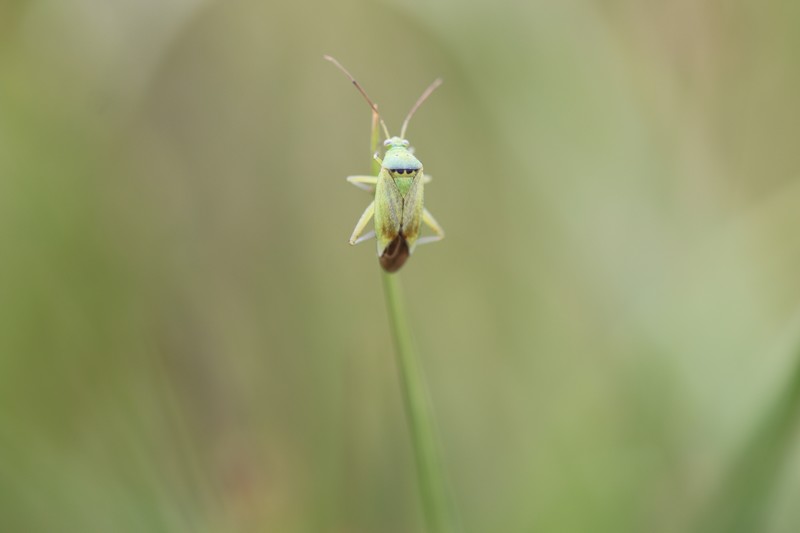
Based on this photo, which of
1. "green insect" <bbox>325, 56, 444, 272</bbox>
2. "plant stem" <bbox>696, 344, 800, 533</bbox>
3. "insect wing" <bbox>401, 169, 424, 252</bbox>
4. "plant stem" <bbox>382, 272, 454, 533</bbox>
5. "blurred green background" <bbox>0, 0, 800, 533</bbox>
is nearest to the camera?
"plant stem" <bbox>382, 272, 454, 533</bbox>

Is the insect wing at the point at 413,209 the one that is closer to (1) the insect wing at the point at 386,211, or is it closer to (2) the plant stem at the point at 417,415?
(1) the insect wing at the point at 386,211

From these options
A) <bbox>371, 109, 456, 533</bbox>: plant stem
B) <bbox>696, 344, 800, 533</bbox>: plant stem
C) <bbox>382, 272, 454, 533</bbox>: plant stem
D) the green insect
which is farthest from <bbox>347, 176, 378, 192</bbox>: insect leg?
<bbox>696, 344, 800, 533</bbox>: plant stem

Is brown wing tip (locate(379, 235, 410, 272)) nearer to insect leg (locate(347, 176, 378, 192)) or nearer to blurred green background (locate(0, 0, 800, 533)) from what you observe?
insect leg (locate(347, 176, 378, 192))

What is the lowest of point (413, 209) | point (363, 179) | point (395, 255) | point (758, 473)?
point (758, 473)

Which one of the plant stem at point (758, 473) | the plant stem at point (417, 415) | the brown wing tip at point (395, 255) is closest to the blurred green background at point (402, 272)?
the plant stem at point (758, 473)

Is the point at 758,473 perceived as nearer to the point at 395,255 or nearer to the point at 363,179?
the point at 395,255

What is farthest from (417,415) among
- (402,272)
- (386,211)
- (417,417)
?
(402,272)
